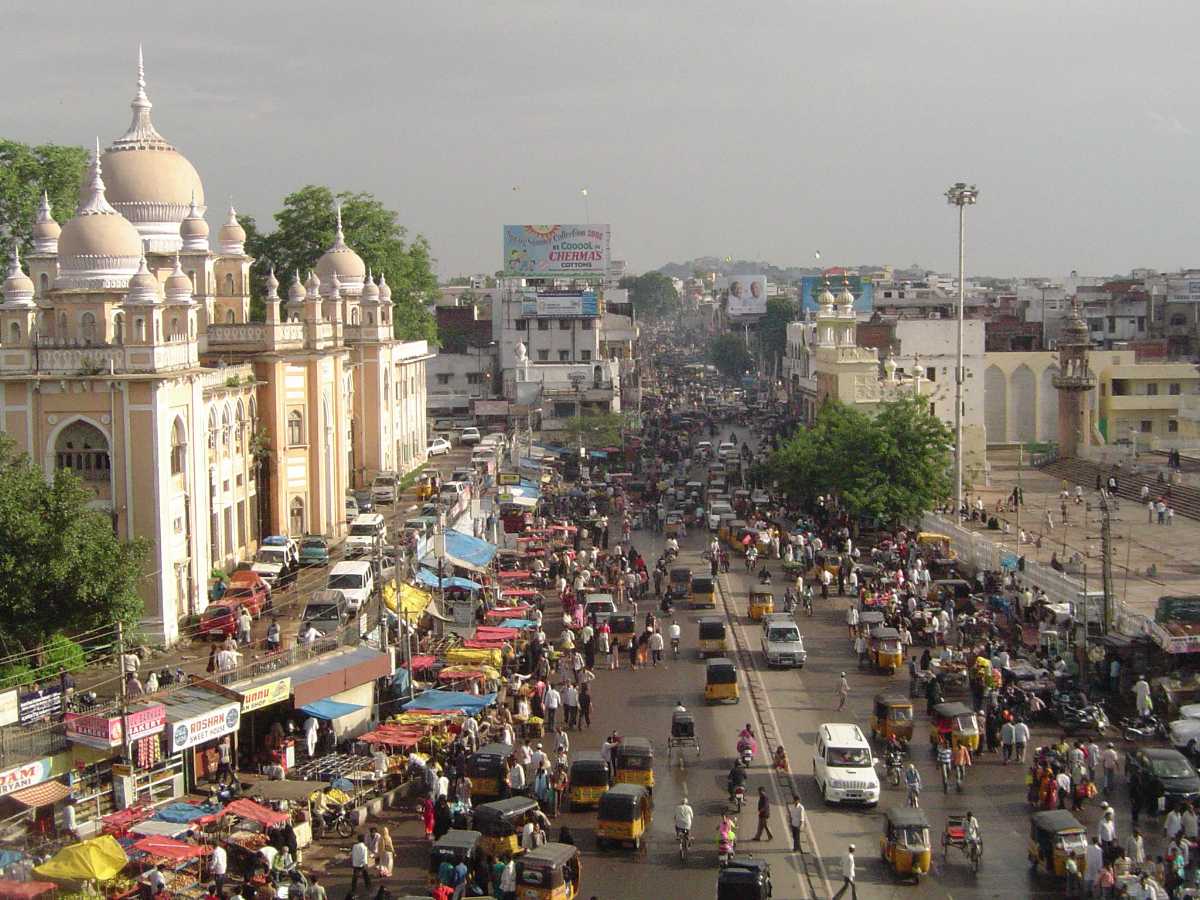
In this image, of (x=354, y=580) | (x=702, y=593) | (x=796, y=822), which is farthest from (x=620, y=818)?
(x=702, y=593)

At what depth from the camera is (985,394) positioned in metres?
76.6

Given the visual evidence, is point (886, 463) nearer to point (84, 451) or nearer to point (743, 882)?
point (84, 451)

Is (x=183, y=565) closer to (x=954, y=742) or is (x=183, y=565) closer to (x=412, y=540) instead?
(x=412, y=540)

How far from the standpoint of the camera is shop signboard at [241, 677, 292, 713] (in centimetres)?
2639

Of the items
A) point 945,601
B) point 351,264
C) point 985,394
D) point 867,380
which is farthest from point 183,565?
point 985,394

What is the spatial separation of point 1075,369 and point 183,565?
43.6m

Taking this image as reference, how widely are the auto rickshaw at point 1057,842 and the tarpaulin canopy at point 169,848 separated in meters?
11.6

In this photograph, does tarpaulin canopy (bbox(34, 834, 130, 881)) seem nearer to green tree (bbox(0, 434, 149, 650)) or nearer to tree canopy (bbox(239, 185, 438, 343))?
green tree (bbox(0, 434, 149, 650))

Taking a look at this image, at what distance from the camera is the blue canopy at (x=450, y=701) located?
2856 cm

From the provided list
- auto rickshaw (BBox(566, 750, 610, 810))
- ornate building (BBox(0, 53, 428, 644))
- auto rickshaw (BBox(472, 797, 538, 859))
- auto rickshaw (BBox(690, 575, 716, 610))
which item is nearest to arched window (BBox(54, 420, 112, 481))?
ornate building (BBox(0, 53, 428, 644))

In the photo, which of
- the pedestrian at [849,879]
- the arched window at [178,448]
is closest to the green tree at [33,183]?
the arched window at [178,448]

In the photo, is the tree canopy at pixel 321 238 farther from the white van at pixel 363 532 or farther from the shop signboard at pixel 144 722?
the shop signboard at pixel 144 722

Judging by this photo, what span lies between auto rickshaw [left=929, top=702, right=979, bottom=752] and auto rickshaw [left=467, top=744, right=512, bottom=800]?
309 inches

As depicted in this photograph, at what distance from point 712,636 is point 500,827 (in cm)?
1386
